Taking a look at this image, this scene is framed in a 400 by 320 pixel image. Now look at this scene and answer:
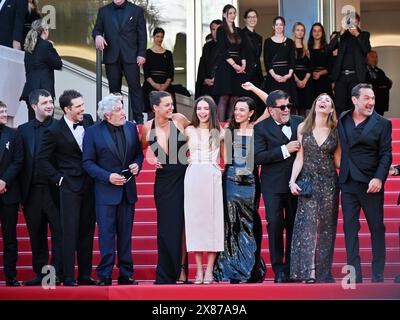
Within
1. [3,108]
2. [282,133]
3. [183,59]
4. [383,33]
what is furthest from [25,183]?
[383,33]

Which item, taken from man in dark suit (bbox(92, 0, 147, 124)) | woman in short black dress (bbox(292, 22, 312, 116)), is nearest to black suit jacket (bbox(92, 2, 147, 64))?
man in dark suit (bbox(92, 0, 147, 124))

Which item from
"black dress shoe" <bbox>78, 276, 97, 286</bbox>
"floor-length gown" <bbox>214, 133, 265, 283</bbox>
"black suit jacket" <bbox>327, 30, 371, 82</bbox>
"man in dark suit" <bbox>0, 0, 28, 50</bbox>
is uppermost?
"man in dark suit" <bbox>0, 0, 28, 50</bbox>

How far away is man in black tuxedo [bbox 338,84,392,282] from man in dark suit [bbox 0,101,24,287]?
3.32m

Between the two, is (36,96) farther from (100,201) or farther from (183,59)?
(183,59)

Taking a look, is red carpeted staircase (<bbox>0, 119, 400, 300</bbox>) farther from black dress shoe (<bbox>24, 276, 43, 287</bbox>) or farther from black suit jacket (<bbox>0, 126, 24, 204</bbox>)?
black suit jacket (<bbox>0, 126, 24, 204</bbox>)

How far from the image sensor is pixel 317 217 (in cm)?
1105

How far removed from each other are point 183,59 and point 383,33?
5922 millimetres

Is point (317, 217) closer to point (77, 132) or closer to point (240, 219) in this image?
point (240, 219)

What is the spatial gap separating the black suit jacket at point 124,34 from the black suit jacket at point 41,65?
622mm

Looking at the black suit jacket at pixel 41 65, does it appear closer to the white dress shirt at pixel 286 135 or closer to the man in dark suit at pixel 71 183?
the man in dark suit at pixel 71 183

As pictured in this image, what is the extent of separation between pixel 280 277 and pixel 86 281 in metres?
1.88

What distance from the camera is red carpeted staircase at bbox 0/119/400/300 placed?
39.7 feet

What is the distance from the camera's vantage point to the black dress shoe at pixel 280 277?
11.1 m
